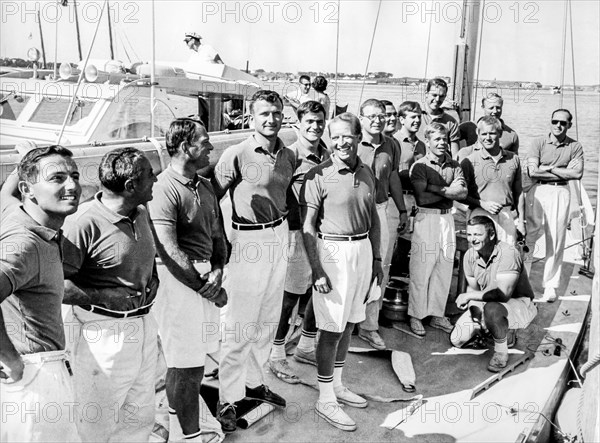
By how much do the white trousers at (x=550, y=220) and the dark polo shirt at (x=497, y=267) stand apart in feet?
4.51

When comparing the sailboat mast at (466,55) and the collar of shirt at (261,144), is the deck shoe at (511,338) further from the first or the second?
the sailboat mast at (466,55)

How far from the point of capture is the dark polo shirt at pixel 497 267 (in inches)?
188

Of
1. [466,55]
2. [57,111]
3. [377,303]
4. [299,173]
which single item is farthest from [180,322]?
[466,55]

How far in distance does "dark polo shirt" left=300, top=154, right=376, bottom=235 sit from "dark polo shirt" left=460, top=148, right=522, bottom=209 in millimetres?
1870

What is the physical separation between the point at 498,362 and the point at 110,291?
3.08 metres

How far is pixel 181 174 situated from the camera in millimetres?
3209

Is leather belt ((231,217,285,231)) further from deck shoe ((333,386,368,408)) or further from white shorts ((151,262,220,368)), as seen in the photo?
deck shoe ((333,386,368,408))

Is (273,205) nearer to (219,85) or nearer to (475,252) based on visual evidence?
(475,252)

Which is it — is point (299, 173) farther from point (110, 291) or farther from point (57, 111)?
point (57, 111)

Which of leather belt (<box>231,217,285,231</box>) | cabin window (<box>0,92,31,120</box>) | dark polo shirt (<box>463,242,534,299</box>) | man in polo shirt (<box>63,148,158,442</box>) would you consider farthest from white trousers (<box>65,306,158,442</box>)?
cabin window (<box>0,92,31,120</box>)

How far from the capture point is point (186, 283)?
10.4ft

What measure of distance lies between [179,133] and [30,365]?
53.7 inches

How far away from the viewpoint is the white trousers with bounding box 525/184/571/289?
6.06 m

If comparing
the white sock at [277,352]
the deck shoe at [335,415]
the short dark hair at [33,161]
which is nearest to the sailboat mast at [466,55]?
the white sock at [277,352]
